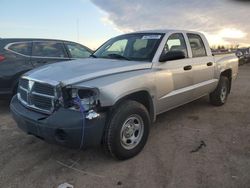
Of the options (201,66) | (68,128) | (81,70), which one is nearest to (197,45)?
(201,66)

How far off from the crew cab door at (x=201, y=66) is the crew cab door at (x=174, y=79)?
0.75ft

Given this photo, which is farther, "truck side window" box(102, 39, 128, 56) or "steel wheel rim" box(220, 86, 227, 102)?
"steel wheel rim" box(220, 86, 227, 102)

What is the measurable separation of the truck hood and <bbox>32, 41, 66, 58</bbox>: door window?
9.20ft

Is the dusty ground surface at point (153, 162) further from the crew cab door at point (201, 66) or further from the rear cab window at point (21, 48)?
the rear cab window at point (21, 48)

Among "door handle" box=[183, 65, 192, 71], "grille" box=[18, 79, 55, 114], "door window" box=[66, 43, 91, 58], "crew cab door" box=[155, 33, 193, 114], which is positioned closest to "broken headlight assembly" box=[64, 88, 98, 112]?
"grille" box=[18, 79, 55, 114]

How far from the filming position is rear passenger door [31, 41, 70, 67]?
6926mm

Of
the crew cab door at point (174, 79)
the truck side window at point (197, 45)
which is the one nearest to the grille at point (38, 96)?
the crew cab door at point (174, 79)

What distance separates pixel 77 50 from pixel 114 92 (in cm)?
450

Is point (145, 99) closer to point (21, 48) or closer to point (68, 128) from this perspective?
point (68, 128)

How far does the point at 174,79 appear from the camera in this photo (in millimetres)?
4902

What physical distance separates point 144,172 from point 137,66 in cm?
157

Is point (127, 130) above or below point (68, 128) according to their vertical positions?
below

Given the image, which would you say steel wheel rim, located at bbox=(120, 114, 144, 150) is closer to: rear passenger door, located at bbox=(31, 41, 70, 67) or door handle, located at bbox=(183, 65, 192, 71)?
door handle, located at bbox=(183, 65, 192, 71)

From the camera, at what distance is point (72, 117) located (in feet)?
11.1
